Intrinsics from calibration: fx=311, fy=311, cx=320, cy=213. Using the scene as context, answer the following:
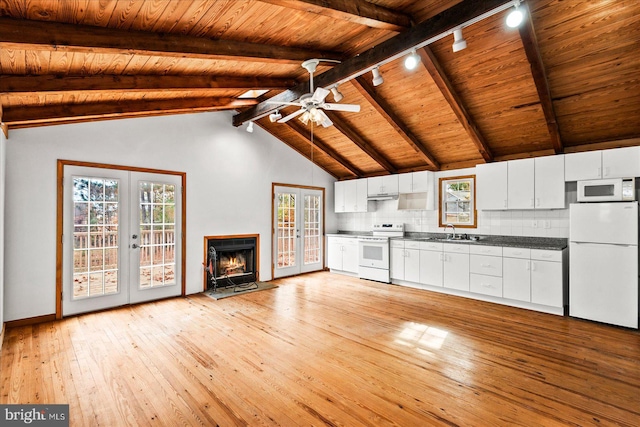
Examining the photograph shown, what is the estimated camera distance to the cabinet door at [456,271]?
5148 mm

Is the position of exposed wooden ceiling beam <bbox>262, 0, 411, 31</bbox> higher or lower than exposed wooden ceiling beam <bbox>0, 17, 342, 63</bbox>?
higher

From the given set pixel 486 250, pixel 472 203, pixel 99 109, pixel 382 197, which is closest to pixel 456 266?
pixel 486 250

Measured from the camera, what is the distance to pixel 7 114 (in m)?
3.48

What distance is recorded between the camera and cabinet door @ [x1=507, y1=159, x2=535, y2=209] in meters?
4.76

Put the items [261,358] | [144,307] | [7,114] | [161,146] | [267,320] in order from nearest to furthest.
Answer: [261,358]
[7,114]
[267,320]
[144,307]
[161,146]

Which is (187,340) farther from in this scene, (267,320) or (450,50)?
(450,50)

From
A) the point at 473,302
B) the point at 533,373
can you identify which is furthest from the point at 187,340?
the point at 473,302

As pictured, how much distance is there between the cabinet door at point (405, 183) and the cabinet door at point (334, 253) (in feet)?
5.87

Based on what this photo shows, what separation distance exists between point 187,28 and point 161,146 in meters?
2.76

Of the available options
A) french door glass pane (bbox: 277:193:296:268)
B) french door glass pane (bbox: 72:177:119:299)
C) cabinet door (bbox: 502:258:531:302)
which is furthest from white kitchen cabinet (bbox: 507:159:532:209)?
french door glass pane (bbox: 72:177:119:299)

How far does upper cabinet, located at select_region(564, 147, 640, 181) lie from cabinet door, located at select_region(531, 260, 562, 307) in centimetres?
127

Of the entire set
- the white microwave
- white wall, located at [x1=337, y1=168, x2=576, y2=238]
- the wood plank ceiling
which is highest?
the wood plank ceiling

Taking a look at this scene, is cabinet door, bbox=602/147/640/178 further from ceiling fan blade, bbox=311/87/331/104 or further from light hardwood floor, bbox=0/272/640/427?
ceiling fan blade, bbox=311/87/331/104

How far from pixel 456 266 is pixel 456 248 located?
0.99ft
